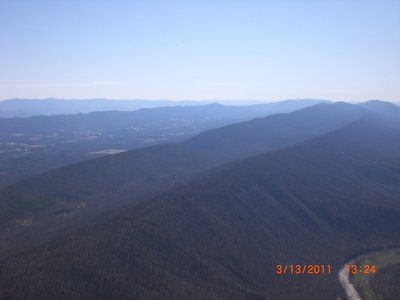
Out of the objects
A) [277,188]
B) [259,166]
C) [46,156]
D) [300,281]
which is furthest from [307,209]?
[46,156]

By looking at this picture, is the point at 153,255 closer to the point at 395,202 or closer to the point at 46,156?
the point at 395,202
